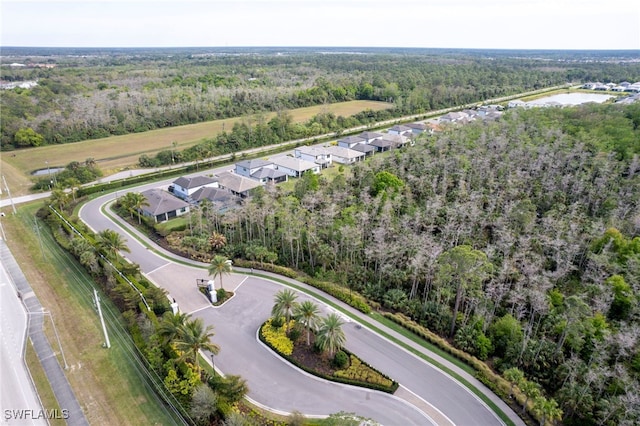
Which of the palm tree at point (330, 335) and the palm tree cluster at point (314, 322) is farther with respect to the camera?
the palm tree cluster at point (314, 322)

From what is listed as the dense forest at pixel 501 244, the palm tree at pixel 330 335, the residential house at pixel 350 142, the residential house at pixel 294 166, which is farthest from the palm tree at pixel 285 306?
the residential house at pixel 350 142

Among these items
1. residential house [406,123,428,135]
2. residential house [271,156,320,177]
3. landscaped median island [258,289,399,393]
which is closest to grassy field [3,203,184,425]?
landscaped median island [258,289,399,393]

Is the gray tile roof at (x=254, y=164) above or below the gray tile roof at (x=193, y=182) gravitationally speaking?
above

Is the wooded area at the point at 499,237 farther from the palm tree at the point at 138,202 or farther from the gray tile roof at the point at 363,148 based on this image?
the gray tile roof at the point at 363,148

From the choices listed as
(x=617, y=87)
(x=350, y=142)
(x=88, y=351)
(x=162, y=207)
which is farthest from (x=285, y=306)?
(x=617, y=87)

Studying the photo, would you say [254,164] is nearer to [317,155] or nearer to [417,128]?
[317,155]

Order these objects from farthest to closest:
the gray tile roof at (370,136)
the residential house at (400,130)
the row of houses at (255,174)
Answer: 1. the residential house at (400,130)
2. the gray tile roof at (370,136)
3. the row of houses at (255,174)

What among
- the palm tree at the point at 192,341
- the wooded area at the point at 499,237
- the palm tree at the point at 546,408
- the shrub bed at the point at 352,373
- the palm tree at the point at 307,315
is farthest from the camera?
the palm tree at the point at 307,315
